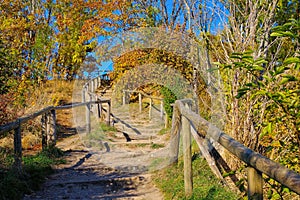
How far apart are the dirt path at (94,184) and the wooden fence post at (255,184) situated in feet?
9.76

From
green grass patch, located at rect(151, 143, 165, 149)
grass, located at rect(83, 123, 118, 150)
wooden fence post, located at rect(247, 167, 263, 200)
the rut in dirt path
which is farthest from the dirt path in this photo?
wooden fence post, located at rect(247, 167, 263, 200)

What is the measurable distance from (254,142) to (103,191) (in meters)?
2.29

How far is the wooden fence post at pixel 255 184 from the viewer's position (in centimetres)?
184

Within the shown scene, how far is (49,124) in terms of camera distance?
7.99 m

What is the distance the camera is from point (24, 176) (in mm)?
5086

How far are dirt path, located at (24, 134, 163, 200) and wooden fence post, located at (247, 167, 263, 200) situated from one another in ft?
9.76

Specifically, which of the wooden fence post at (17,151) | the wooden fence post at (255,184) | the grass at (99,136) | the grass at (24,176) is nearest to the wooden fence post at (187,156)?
the grass at (24,176)

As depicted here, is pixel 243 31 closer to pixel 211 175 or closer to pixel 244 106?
pixel 244 106

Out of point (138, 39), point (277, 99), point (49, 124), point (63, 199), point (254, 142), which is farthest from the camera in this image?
point (138, 39)

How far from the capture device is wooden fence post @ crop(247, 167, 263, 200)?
6.03 feet

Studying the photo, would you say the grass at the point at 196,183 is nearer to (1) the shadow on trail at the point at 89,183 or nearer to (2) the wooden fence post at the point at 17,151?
(1) the shadow on trail at the point at 89,183

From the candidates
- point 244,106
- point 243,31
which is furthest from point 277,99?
point 243,31

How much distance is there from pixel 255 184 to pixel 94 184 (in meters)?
3.94

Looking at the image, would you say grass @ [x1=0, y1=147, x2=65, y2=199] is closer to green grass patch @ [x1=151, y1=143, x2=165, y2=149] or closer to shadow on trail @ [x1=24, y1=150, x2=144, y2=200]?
shadow on trail @ [x1=24, y1=150, x2=144, y2=200]
